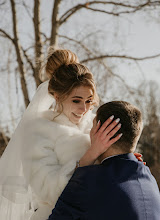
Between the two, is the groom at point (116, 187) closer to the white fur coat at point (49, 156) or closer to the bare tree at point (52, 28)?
the white fur coat at point (49, 156)

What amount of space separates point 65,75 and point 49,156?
2.34 ft

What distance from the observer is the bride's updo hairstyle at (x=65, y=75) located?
271cm

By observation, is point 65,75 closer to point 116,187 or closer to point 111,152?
point 111,152

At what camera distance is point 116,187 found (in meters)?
2.07

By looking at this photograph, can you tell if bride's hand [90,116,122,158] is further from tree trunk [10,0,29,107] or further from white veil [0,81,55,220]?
tree trunk [10,0,29,107]

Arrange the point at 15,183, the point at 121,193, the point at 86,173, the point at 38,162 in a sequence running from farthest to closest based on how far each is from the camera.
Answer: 1. the point at 15,183
2. the point at 38,162
3. the point at 86,173
4. the point at 121,193

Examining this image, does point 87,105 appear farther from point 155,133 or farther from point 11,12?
point 155,133

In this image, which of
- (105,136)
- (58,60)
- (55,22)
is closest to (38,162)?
(105,136)

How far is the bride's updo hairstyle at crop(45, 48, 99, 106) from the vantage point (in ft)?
8.87

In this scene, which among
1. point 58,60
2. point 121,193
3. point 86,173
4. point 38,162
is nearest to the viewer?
point 121,193

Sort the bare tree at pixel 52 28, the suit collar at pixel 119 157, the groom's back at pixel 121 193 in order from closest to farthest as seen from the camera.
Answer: the groom's back at pixel 121 193 → the suit collar at pixel 119 157 → the bare tree at pixel 52 28

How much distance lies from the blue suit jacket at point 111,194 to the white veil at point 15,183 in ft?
1.51

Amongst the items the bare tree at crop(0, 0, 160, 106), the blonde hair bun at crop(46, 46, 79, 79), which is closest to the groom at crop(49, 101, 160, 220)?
the blonde hair bun at crop(46, 46, 79, 79)

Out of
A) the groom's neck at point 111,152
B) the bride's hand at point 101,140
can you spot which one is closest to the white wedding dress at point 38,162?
the bride's hand at point 101,140
